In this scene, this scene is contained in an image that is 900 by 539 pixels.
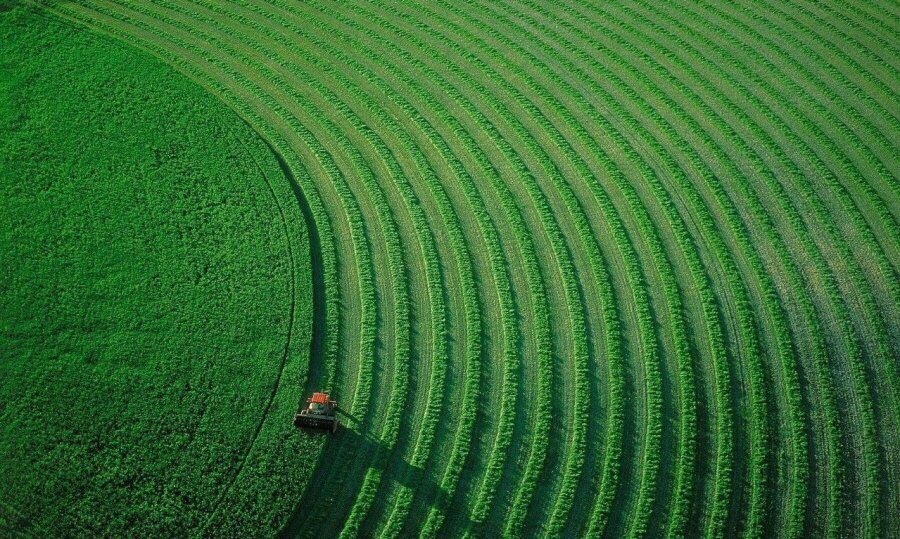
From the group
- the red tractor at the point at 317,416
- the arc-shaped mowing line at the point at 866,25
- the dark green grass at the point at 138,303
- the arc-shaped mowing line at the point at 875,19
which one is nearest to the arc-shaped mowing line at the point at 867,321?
the arc-shaped mowing line at the point at 866,25

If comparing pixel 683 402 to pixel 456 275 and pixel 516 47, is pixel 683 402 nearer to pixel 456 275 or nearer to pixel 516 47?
pixel 456 275

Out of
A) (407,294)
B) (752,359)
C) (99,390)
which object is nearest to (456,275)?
(407,294)

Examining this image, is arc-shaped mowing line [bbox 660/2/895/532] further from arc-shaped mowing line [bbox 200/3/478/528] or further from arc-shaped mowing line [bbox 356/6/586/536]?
arc-shaped mowing line [bbox 200/3/478/528]

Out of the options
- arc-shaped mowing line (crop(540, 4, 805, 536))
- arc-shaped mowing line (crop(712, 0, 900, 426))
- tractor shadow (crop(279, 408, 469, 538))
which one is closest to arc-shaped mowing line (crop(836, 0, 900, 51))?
arc-shaped mowing line (crop(712, 0, 900, 426))

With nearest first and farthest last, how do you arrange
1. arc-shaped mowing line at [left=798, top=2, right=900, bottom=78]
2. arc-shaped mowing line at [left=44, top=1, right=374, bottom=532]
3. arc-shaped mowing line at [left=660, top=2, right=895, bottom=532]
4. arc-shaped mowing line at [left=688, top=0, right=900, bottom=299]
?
arc-shaped mowing line at [left=660, top=2, right=895, bottom=532], arc-shaped mowing line at [left=44, top=1, right=374, bottom=532], arc-shaped mowing line at [left=688, top=0, right=900, bottom=299], arc-shaped mowing line at [left=798, top=2, right=900, bottom=78]

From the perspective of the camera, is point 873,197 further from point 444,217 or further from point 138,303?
point 138,303
